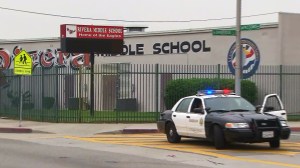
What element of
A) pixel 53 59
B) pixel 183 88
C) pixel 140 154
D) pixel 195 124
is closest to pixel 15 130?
pixel 183 88

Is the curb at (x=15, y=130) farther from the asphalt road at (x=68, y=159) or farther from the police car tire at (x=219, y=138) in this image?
the police car tire at (x=219, y=138)

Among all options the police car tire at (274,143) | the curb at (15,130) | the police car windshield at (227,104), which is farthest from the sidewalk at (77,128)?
the police car tire at (274,143)

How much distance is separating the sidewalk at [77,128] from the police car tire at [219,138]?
24.9 ft

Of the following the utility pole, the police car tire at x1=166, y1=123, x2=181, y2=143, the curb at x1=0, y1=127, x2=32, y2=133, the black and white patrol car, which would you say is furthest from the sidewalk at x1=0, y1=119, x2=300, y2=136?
the police car tire at x1=166, y1=123, x2=181, y2=143

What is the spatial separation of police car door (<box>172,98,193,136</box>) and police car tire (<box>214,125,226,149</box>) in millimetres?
1755

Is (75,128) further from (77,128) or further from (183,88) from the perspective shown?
(183,88)

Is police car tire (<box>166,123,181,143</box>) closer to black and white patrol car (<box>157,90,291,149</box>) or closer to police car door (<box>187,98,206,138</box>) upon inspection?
black and white patrol car (<box>157,90,291,149</box>)

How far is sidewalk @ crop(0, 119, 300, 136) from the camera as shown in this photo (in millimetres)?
22188

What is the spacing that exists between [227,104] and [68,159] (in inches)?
193

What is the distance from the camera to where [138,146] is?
1644 centimetres

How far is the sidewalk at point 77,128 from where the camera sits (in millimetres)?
22188

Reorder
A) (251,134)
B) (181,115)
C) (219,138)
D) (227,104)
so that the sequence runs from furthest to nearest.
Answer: (181,115), (227,104), (219,138), (251,134)

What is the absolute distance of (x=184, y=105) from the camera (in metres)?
17.0

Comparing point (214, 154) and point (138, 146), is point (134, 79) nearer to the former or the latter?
point (138, 146)
